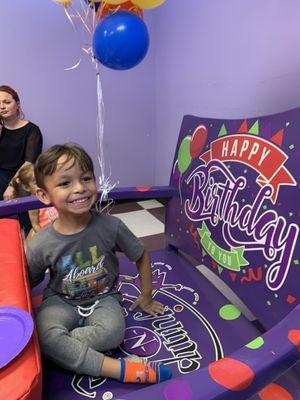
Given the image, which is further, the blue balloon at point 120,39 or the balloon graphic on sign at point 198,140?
the balloon graphic on sign at point 198,140

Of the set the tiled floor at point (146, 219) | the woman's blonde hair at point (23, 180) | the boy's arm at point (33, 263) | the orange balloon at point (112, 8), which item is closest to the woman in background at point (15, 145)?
the woman's blonde hair at point (23, 180)

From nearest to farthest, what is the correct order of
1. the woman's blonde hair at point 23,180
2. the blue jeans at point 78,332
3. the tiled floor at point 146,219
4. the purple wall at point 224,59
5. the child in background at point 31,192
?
1. the blue jeans at point 78,332
2. the purple wall at point 224,59
3. the child in background at point 31,192
4. the woman's blonde hair at point 23,180
5. the tiled floor at point 146,219

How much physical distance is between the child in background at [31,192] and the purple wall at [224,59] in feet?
2.92

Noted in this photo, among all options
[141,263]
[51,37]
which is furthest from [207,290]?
[51,37]

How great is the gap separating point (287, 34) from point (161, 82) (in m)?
1.18

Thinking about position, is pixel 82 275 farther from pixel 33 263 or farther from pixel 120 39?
pixel 120 39

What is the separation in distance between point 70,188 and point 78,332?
32cm

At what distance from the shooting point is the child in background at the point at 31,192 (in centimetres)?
159

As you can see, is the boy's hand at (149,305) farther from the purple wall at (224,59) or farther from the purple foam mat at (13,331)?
the purple wall at (224,59)

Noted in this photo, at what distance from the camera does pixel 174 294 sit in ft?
3.18

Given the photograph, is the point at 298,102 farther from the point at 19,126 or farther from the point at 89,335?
the point at 19,126

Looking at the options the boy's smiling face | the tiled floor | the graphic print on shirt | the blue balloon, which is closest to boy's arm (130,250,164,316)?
the graphic print on shirt

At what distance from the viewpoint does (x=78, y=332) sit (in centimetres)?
76

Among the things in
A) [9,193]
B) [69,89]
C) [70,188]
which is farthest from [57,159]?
[69,89]
